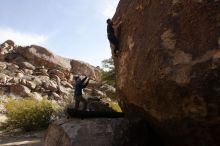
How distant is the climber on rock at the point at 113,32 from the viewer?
10.0 meters

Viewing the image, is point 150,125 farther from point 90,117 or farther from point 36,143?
point 36,143

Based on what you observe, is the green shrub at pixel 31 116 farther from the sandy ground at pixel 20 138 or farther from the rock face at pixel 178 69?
the rock face at pixel 178 69

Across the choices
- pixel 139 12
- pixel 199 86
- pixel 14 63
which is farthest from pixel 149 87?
pixel 14 63

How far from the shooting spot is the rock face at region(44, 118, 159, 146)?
829cm

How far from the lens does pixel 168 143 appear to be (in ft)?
28.1

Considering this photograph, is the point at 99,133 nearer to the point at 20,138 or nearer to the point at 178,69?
the point at 178,69

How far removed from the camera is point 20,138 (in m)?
16.1

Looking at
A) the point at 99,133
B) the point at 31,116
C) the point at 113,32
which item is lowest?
Result: the point at 99,133

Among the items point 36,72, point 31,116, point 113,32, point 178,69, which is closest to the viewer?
point 178,69

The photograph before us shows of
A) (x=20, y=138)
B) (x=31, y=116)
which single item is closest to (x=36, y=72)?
(x=31, y=116)

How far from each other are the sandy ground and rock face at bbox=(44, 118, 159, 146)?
502cm

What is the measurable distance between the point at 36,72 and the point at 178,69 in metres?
30.7

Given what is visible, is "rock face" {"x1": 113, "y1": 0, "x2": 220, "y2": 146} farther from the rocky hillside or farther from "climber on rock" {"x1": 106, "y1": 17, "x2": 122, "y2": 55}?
the rocky hillside

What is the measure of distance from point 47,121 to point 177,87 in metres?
12.6
